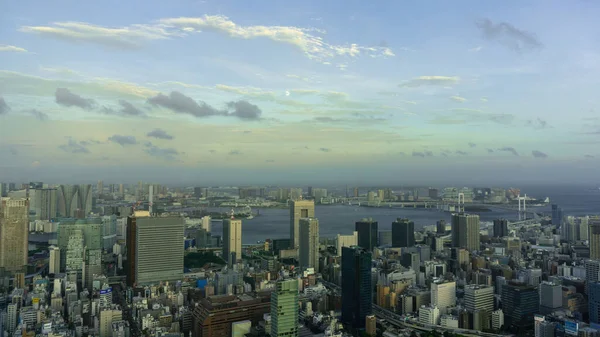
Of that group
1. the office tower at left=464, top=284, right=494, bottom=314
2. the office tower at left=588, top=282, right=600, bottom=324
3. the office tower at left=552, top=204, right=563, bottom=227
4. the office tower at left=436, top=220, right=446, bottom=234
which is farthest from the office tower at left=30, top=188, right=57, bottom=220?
the office tower at left=552, top=204, right=563, bottom=227

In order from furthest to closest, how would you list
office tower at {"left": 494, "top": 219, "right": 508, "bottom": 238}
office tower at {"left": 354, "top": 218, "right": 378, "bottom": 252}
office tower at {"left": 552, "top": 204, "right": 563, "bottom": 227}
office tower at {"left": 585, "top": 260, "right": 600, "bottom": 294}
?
office tower at {"left": 552, "top": 204, "right": 563, "bottom": 227}, office tower at {"left": 494, "top": 219, "right": 508, "bottom": 238}, office tower at {"left": 354, "top": 218, "right": 378, "bottom": 252}, office tower at {"left": 585, "top": 260, "right": 600, "bottom": 294}

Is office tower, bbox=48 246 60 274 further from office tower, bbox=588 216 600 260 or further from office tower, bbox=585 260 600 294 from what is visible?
office tower, bbox=588 216 600 260

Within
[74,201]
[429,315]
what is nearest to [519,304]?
[429,315]

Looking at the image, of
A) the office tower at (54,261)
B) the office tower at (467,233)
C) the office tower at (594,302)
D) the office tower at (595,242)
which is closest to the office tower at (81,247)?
the office tower at (54,261)

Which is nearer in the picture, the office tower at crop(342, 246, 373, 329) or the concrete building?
the office tower at crop(342, 246, 373, 329)

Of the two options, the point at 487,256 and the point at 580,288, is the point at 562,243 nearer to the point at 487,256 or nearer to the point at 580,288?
the point at 487,256

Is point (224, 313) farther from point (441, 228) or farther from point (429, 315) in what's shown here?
point (441, 228)
